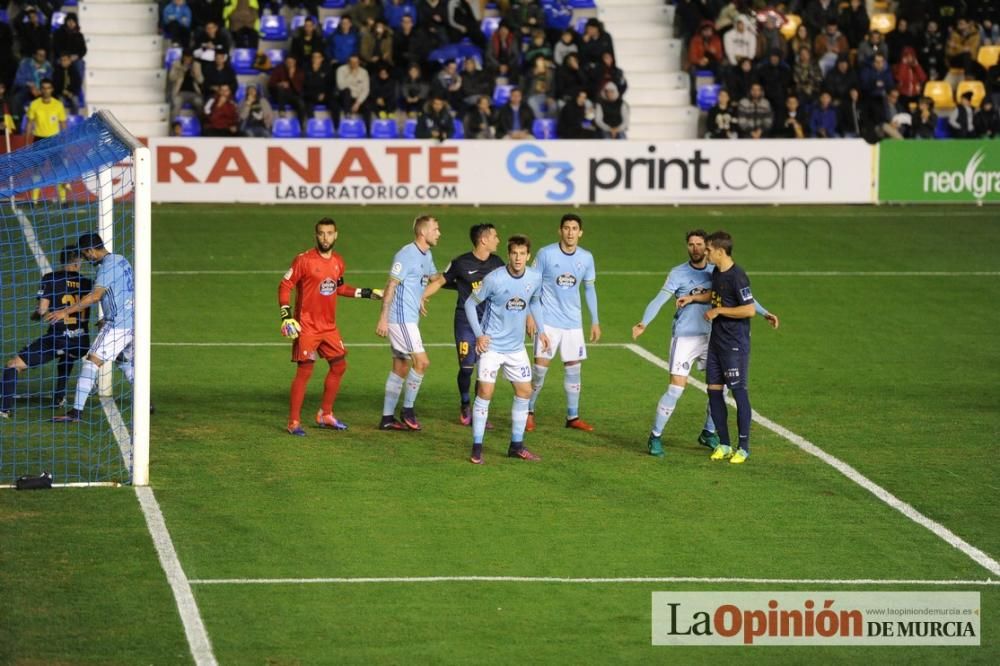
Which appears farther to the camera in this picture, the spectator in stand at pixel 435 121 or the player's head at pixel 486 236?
the spectator in stand at pixel 435 121

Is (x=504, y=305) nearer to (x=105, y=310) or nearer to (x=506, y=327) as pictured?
(x=506, y=327)

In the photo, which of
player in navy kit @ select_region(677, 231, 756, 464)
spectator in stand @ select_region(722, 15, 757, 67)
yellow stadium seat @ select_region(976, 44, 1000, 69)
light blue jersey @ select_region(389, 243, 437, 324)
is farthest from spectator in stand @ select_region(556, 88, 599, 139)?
player in navy kit @ select_region(677, 231, 756, 464)

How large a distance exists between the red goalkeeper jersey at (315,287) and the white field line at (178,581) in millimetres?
2428

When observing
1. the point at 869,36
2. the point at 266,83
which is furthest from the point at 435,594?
the point at 869,36

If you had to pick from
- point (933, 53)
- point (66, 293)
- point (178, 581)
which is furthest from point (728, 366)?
point (933, 53)

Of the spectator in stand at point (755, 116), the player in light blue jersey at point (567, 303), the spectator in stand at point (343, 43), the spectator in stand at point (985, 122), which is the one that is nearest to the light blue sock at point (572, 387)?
the player in light blue jersey at point (567, 303)

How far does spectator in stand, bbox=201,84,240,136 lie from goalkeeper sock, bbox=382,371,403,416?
17.7m

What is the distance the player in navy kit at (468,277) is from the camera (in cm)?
1386

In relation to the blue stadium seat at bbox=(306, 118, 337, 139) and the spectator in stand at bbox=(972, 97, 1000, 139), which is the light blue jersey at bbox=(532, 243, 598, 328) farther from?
the spectator in stand at bbox=(972, 97, 1000, 139)

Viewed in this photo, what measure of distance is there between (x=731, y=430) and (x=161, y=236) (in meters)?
14.9

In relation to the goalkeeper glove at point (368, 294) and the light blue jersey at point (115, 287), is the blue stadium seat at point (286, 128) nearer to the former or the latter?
the light blue jersey at point (115, 287)

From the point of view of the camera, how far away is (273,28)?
3481 cm

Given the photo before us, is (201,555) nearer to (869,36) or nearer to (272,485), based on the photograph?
(272,485)

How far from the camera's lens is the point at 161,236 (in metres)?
26.6
